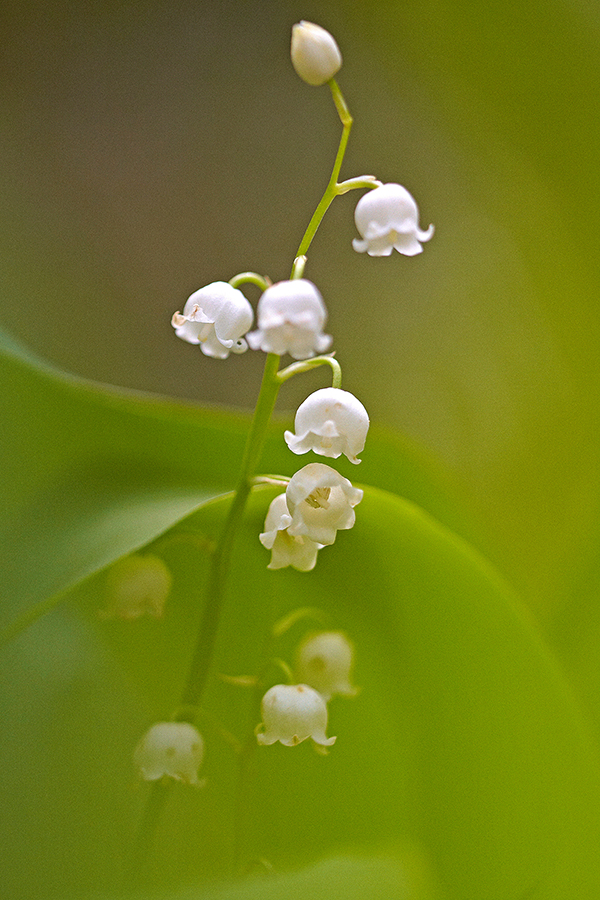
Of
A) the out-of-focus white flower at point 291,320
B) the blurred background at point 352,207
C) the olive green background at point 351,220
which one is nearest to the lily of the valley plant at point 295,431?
the out-of-focus white flower at point 291,320

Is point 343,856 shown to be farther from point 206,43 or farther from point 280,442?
point 206,43

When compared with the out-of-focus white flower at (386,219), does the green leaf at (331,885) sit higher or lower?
lower

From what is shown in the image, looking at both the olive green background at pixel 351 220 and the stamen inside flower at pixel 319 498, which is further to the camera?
the olive green background at pixel 351 220

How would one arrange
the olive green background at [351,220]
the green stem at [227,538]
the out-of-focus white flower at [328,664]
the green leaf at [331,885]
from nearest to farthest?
the green leaf at [331,885] < the green stem at [227,538] < the out-of-focus white flower at [328,664] < the olive green background at [351,220]

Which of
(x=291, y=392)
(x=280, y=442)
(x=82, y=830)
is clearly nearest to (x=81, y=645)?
(x=82, y=830)

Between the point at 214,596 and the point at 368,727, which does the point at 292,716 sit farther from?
the point at 368,727

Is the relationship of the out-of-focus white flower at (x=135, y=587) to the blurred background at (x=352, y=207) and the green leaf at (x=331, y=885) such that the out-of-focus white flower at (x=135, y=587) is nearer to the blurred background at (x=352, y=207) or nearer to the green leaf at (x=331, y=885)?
the green leaf at (x=331, y=885)
